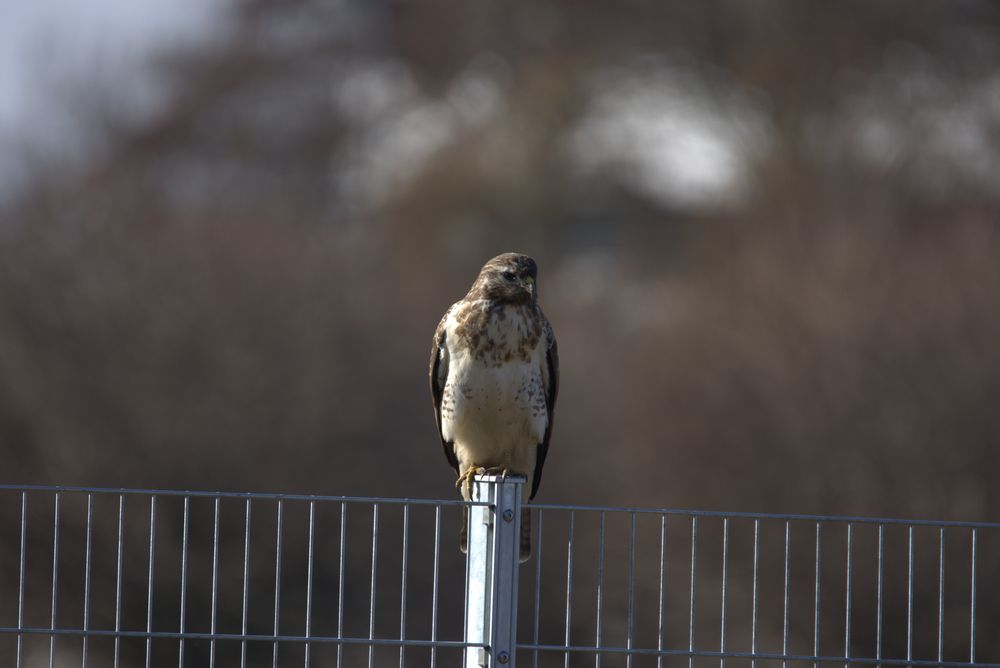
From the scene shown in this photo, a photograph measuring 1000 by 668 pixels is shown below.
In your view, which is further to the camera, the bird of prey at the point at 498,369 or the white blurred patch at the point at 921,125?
the white blurred patch at the point at 921,125

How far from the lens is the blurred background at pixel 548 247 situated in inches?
712

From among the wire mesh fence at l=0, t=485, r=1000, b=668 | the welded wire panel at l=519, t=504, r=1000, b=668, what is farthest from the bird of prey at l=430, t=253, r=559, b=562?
the wire mesh fence at l=0, t=485, r=1000, b=668

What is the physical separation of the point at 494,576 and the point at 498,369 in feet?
6.66

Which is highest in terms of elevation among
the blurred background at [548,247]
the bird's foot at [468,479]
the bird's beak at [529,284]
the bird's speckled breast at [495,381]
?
the blurred background at [548,247]

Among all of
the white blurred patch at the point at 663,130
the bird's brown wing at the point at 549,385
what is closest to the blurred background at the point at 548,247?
the white blurred patch at the point at 663,130

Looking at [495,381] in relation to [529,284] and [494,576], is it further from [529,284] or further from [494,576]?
[494,576]

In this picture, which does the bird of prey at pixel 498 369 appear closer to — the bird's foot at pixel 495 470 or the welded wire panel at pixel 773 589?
the bird's foot at pixel 495 470

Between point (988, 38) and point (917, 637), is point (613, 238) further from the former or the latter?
point (917, 637)

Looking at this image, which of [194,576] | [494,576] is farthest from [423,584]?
[494,576]

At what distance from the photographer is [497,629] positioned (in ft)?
17.1

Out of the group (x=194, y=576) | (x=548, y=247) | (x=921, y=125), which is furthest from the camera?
(x=548, y=247)

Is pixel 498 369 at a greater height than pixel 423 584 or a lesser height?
greater

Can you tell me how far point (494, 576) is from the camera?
523cm

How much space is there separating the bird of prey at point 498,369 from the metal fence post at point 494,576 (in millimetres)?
1647
